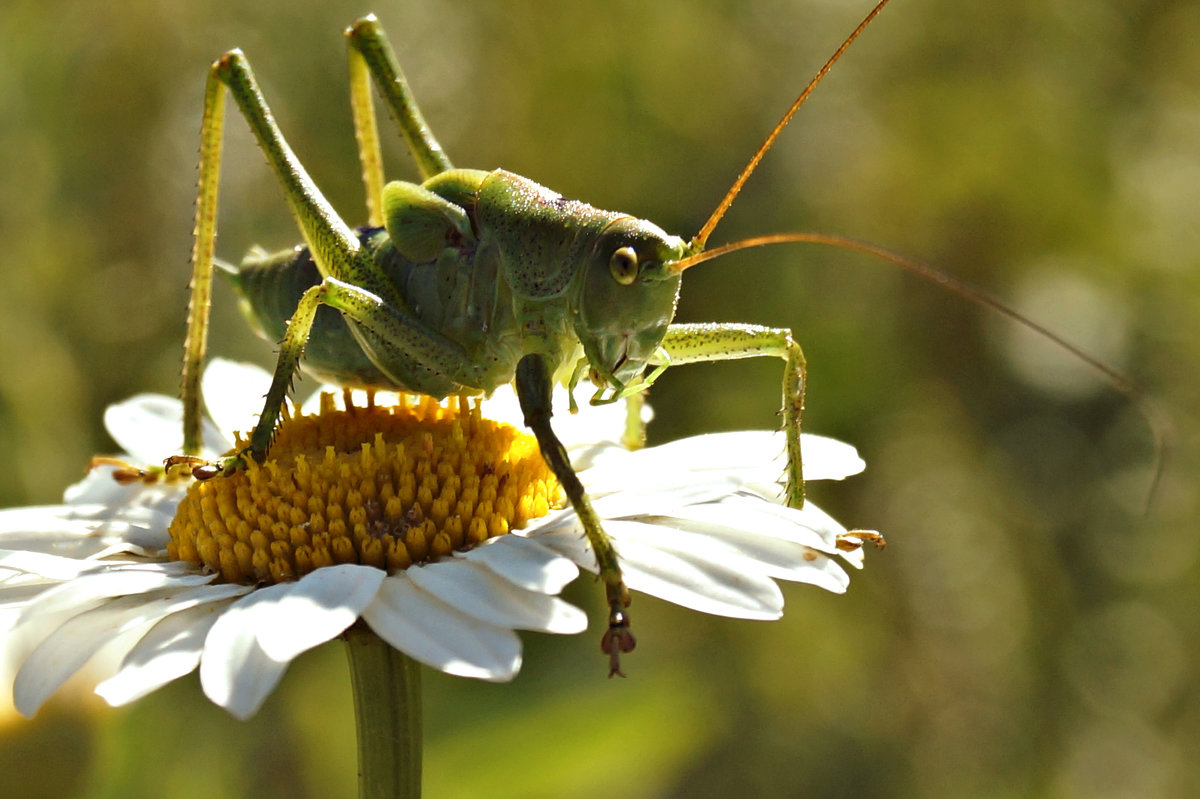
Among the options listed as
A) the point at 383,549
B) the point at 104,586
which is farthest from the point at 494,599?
the point at 104,586

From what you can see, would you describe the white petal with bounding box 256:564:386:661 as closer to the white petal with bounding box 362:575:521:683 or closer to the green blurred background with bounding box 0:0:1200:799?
the white petal with bounding box 362:575:521:683

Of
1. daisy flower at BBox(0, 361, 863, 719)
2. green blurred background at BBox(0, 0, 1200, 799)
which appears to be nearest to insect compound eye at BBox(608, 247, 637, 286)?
daisy flower at BBox(0, 361, 863, 719)

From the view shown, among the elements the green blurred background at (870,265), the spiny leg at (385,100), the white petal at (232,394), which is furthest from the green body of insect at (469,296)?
the green blurred background at (870,265)

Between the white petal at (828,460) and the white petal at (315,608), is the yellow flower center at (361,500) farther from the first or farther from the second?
the white petal at (828,460)

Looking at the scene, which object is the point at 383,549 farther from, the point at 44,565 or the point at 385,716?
the point at 44,565

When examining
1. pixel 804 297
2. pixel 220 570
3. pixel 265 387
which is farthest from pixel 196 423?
pixel 804 297
